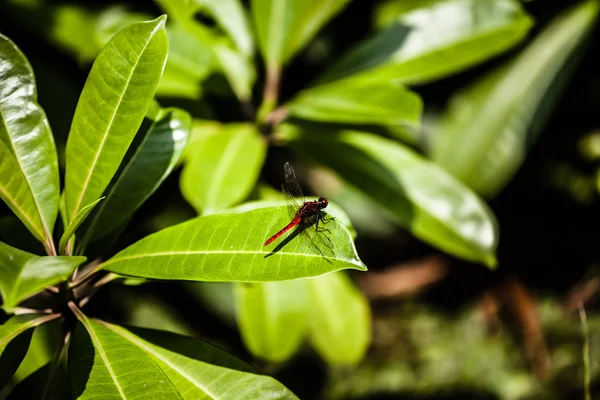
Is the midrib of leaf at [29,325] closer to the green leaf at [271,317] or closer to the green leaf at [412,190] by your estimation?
the green leaf at [271,317]

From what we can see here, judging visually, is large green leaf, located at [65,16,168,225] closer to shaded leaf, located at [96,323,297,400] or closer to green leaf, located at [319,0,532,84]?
shaded leaf, located at [96,323,297,400]

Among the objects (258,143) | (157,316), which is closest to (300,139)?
(258,143)

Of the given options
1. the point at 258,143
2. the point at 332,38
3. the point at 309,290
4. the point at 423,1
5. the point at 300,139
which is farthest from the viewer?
the point at 332,38

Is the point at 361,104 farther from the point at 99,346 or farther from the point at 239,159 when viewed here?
the point at 99,346

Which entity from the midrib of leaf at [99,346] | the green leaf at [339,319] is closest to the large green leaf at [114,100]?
the midrib of leaf at [99,346]

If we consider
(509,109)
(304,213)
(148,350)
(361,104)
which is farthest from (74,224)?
(509,109)

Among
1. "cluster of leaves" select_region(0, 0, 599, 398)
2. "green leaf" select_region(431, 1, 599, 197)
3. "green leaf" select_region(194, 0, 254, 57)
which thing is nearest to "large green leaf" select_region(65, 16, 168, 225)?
"cluster of leaves" select_region(0, 0, 599, 398)

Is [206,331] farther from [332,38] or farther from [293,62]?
[332,38]
